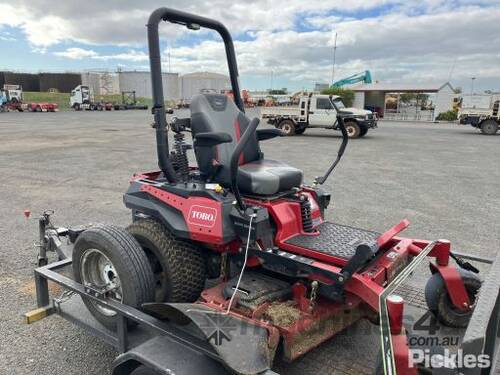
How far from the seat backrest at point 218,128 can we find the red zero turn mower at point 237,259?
0.01 m

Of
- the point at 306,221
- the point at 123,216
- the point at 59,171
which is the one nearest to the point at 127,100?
the point at 59,171

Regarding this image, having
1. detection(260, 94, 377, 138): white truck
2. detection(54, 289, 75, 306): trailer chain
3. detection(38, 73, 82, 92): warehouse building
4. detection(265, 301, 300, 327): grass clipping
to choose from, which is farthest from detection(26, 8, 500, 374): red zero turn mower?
detection(38, 73, 82, 92): warehouse building

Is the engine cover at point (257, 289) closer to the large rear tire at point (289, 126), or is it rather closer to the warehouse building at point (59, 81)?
the large rear tire at point (289, 126)

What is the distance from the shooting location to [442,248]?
289cm

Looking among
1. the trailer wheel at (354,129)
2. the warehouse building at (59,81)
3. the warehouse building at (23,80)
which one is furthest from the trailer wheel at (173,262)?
the warehouse building at (23,80)

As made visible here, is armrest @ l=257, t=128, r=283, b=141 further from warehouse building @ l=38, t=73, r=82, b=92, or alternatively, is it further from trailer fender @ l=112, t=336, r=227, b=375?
warehouse building @ l=38, t=73, r=82, b=92

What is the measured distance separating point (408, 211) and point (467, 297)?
3768 millimetres

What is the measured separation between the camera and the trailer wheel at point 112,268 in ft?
8.78

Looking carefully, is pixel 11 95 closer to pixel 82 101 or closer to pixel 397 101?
pixel 82 101

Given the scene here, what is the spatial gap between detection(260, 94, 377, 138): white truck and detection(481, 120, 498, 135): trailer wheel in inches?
252

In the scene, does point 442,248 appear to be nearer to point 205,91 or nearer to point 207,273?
point 207,273

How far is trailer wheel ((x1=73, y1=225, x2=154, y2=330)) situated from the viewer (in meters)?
2.68

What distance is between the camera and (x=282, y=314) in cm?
244

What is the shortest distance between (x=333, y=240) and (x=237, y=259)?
0.67m
